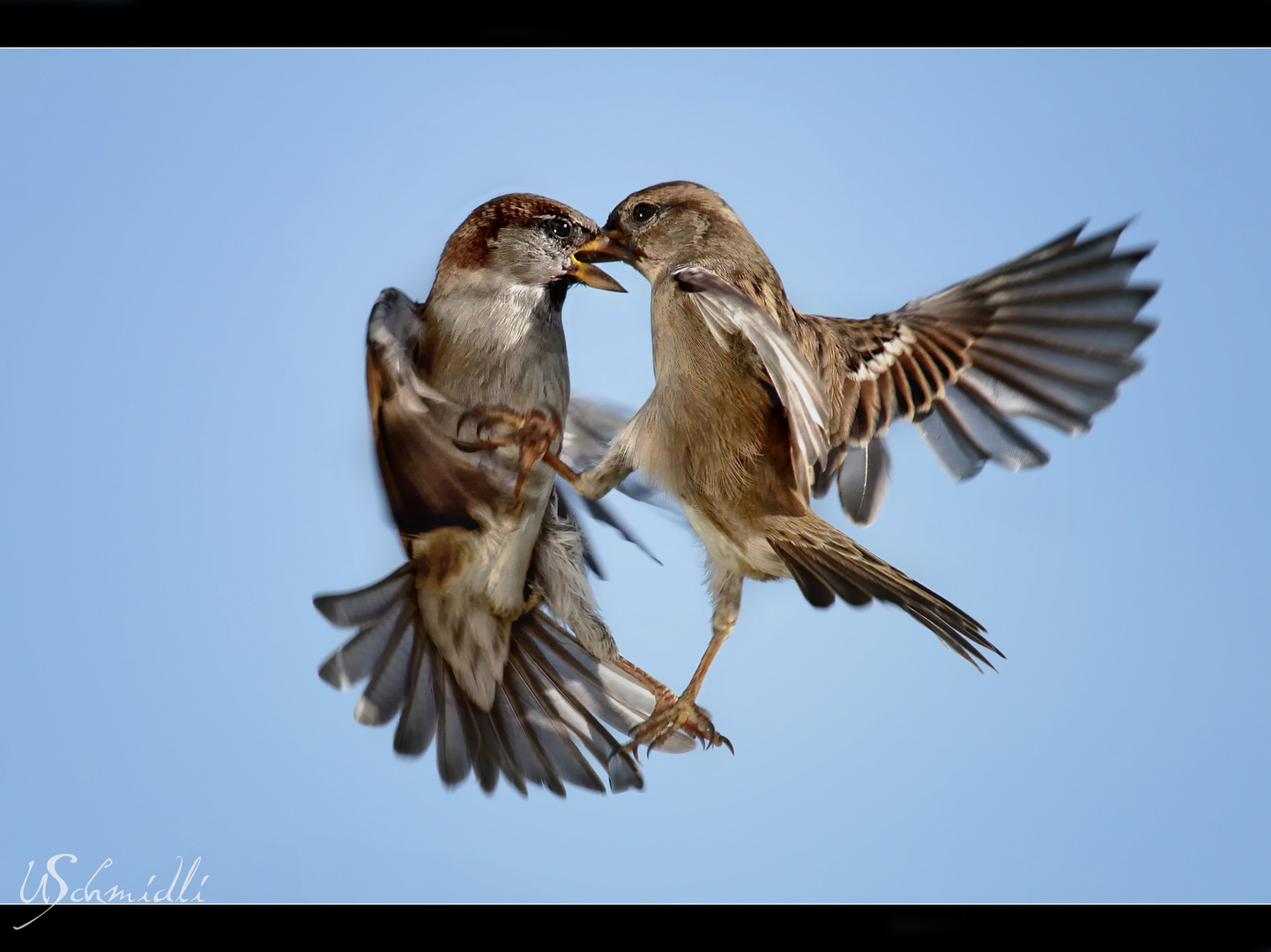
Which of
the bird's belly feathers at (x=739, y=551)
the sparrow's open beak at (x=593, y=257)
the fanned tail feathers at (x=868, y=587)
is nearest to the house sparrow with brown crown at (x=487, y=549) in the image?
the sparrow's open beak at (x=593, y=257)

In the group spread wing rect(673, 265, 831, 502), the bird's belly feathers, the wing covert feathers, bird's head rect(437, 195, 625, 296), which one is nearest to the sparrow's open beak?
bird's head rect(437, 195, 625, 296)

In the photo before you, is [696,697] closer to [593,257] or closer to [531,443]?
[531,443]

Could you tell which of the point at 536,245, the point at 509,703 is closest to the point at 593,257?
the point at 536,245

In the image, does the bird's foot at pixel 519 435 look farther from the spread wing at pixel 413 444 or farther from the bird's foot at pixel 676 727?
the bird's foot at pixel 676 727

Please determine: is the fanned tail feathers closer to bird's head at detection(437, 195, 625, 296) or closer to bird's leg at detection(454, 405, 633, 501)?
bird's leg at detection(454, 405, 633, 501)

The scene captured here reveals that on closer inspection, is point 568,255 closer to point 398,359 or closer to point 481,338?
point 481,338
